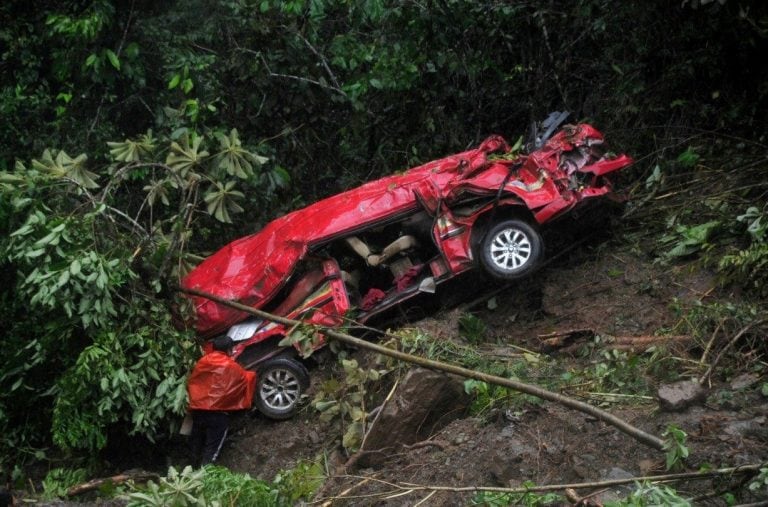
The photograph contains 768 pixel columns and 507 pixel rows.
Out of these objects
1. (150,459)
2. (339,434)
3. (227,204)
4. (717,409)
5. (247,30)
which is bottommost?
(150,459)

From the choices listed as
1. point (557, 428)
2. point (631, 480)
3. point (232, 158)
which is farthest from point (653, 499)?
point (232, 158)

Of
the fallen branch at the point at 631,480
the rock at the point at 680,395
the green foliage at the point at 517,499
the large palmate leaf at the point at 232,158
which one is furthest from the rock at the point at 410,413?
the large palmate leaf at the point at 232,158

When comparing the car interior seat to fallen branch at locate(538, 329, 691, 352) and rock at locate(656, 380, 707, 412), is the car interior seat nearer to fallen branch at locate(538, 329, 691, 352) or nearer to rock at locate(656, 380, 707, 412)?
fallen branch at locate(538, 329, 691, 352)

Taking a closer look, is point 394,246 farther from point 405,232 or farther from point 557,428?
point 557,428

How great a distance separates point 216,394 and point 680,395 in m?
4.15

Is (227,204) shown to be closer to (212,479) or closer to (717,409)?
(212,479)

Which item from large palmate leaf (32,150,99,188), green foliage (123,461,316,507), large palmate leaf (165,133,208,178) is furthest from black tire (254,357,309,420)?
large palmate leaf (32,150,99,188)

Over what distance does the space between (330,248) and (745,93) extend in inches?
205

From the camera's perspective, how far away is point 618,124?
1116cm

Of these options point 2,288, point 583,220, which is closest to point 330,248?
point 583,220

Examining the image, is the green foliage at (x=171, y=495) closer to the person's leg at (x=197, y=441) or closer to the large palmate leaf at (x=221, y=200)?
the person's leg at (x=197, y=441)

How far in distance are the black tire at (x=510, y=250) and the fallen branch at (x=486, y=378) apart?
170 cm

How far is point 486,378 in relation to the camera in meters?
6.34

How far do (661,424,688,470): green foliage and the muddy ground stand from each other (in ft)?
0.64
